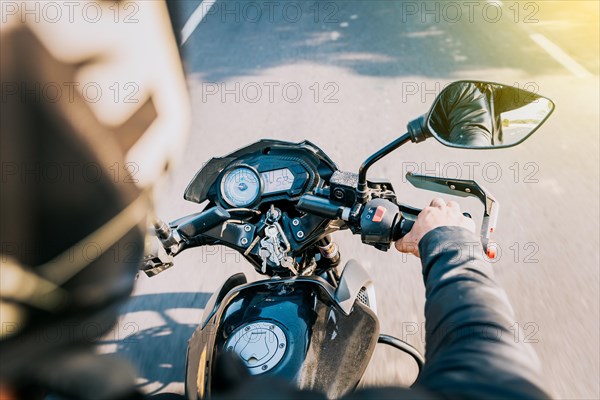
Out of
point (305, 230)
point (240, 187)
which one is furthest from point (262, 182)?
point (305, 230)

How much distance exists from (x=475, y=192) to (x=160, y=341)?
213cm

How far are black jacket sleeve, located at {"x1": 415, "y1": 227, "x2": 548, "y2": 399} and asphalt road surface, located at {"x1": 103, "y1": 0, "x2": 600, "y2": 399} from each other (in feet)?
0.26

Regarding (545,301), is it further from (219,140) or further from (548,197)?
(219,140)

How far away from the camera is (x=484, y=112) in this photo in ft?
4.83

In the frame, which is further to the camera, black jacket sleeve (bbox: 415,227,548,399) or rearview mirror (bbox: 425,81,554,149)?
rearview mirror (bbox: 425,81,554,149)

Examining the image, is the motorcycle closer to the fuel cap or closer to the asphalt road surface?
the fuel cap

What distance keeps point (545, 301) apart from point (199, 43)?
5354 mm


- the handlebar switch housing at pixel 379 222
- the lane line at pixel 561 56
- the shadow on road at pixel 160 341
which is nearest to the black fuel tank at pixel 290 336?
the handlebar switch housing at pixel 379 222

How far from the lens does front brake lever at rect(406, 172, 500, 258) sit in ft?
4.88

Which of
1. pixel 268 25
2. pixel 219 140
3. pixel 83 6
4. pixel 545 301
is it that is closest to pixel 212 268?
pixel 219 140

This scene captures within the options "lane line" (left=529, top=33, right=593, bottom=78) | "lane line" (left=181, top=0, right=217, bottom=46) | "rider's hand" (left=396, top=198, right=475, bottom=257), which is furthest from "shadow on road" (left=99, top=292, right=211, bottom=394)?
"lane line" (left=529, top=33, right=593, bottom=78)

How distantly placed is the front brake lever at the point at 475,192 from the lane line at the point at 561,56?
184 inches

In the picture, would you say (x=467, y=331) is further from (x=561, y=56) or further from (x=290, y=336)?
(x=561, y=56)

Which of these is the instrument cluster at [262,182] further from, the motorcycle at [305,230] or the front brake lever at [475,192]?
the front brake lever at [475,192]
